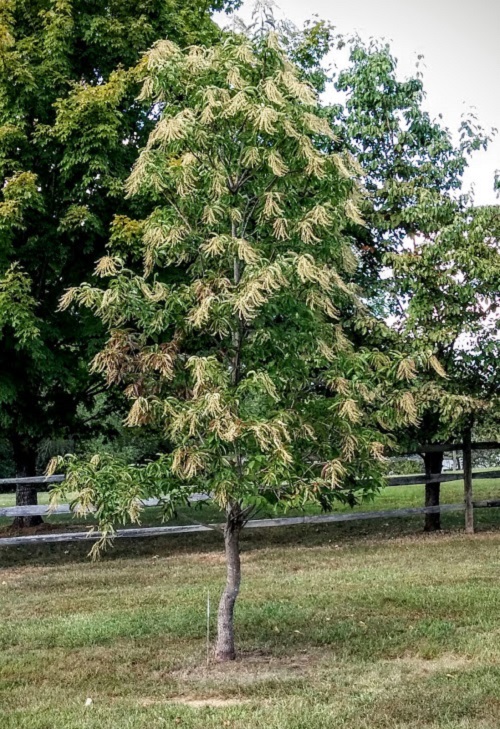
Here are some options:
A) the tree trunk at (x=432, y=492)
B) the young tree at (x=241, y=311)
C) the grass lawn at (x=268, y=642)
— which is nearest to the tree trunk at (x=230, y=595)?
the young tree at (x=241, y=311)

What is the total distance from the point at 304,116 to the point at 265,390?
2.30 m

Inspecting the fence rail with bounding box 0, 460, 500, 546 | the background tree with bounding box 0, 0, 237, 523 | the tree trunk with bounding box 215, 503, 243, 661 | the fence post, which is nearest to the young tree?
the tree trunk with bounding box 215, 503, 243, 661

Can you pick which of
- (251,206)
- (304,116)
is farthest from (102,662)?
(304,116)

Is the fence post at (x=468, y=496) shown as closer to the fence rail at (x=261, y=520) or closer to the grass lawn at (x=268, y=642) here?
the fence rail at (x=261, y=520)

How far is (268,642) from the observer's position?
24.0 ft

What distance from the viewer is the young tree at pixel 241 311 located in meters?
6.18

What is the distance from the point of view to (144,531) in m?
13.4

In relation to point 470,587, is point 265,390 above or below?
above

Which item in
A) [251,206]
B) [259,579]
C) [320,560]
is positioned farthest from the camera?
[320,560]

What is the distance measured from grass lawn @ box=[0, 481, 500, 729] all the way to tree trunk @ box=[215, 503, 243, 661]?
0.56 feet

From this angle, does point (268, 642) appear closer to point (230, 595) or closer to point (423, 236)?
point (230, 595)

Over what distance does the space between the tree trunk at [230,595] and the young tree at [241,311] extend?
1 cm

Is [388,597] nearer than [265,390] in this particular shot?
No

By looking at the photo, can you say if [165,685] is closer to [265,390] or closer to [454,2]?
[265,390]
